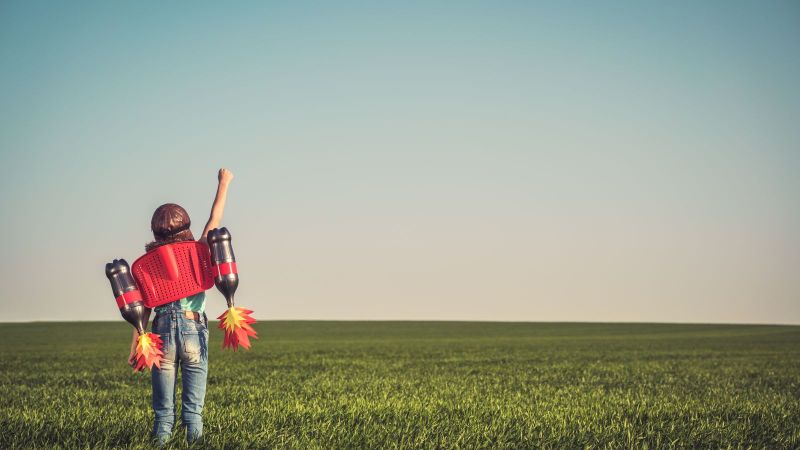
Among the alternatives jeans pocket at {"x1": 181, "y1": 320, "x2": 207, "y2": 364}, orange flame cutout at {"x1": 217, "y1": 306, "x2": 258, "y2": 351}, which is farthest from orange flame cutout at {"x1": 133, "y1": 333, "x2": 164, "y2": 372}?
orange flame cutout at {"x1": 217, "y1": 306, "x2": 258, "y2": 351}

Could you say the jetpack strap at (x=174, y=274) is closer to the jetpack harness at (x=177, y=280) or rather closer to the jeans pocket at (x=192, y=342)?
the jetpack harness at (x=177, y=280)

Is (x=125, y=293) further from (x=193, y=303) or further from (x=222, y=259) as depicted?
(x=222, y=259)

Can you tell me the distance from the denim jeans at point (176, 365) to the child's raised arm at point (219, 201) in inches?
31.3

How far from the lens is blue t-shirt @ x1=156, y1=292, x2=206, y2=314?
6.53m

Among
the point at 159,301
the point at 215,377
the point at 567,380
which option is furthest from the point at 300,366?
the point at 159,301

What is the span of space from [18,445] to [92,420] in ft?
5.21

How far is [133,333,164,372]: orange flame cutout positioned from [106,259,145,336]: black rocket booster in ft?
0.28

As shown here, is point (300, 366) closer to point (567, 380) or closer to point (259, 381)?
point (259, 381)

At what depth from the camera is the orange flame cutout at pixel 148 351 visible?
623cm

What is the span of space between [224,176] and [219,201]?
0.83ft

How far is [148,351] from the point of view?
6250 mm

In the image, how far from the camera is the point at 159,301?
6477mm

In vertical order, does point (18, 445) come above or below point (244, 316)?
below

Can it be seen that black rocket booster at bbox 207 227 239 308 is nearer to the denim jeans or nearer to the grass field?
the denim jeans
